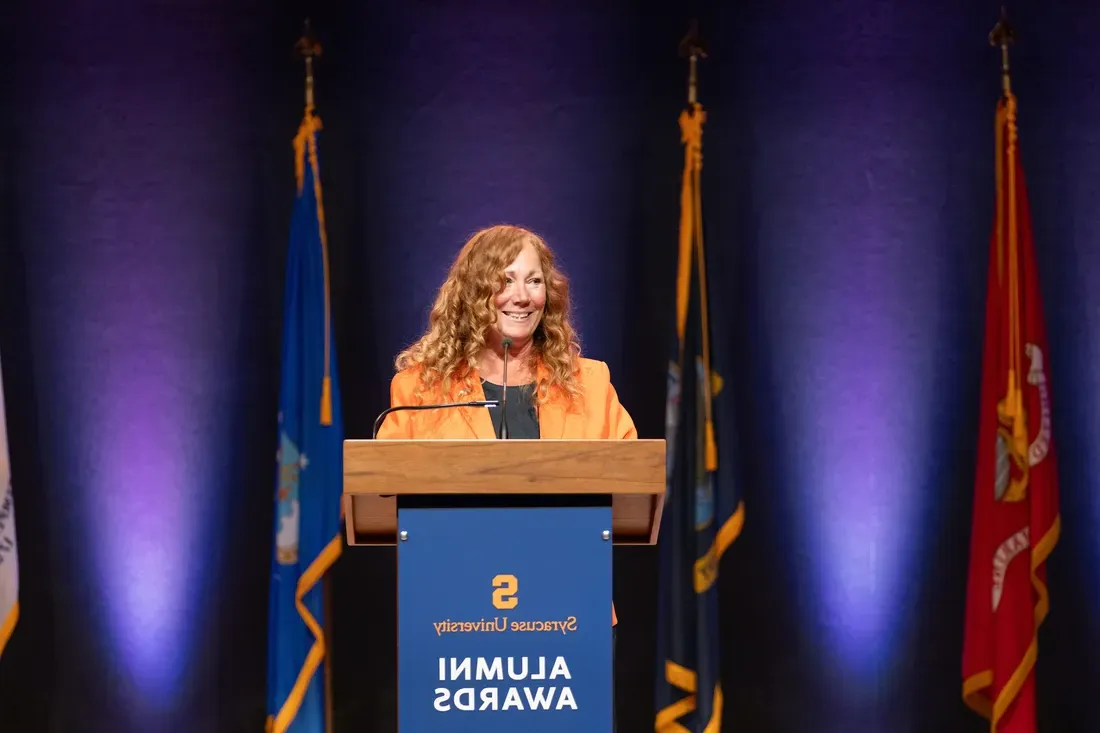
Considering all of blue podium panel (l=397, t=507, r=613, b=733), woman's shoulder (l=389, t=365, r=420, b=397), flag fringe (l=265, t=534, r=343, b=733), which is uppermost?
woman's shoulder (l=389, t=365, r=420, b=397)

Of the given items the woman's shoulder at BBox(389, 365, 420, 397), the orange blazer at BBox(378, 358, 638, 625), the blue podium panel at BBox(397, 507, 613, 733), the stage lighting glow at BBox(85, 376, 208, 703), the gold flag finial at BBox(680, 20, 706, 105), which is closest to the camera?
the blue podium panel at BBox(397, 507, 613, 733)

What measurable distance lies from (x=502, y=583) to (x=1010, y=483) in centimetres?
263

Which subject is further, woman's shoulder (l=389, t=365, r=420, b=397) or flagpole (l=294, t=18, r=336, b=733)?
flagpole (l=294, t=18, r=336, b=733)

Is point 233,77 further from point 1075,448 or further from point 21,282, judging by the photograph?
point 1075,448

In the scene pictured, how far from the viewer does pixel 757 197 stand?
4.45m

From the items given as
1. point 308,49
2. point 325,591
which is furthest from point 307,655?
point 308,49

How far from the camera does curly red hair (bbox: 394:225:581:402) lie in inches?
107

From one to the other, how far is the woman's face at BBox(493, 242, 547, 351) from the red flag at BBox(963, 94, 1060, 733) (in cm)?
193

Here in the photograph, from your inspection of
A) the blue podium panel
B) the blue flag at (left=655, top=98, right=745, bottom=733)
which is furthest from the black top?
the blue flag at (left=655, top=98, right=745, bottom=733)

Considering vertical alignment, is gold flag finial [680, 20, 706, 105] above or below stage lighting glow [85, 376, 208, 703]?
above

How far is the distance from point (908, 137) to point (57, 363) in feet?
10.6

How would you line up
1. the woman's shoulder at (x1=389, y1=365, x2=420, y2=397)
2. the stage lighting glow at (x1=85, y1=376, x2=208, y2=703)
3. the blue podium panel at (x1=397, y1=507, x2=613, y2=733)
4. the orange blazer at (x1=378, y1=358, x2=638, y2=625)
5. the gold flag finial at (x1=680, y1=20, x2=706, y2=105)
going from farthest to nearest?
the stage lighting glow at (x1=85, y1=376, x2=208, y2=703) < the gold flag finial at (x1=680, y1=20, x2=706, y2=105) < the woman's shoulder at (x1=389, y1=365, x2=420, y2=397) < the orange blazer at (x1=378, y1=358, x2=638, y2=625) < the blue podium panel at (x1=397, y1=507, x2=613, y2=733)

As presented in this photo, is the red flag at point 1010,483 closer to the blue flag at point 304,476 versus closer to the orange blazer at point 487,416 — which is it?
the orange blazer at point 487,416

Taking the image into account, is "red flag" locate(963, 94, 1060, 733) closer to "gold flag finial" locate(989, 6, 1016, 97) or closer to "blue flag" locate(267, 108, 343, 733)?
"gold flag finial" locate(989, 6, 1016, 97)
